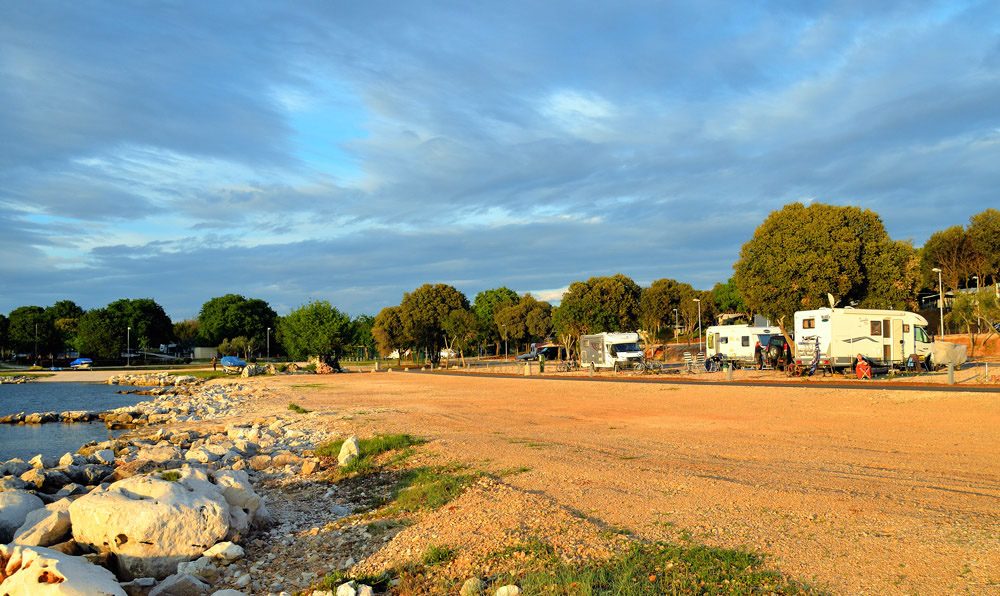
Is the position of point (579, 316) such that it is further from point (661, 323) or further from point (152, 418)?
point (152, 418)

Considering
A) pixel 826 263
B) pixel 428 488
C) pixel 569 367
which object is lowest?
pixel 569 367

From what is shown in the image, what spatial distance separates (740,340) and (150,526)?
41174mm

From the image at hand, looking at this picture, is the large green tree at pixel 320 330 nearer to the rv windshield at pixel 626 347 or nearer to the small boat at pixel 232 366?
the small boat at pixel 232 366

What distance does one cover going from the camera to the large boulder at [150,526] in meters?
7.23

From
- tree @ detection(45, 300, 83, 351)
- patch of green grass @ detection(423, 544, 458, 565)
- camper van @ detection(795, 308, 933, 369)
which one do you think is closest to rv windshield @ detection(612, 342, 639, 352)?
camper van @ detection(795, 308, 933, 369)

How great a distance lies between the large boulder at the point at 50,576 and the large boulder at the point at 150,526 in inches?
28.9

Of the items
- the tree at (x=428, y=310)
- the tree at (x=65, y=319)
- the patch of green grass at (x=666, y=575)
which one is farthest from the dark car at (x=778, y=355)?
the tree at (x=65, y=319)

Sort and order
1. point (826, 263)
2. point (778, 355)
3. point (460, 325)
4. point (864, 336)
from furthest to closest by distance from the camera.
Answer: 1. point (460, 325)
2. point (826, 263)
3. point (778, 355)
4. point (864, 336)

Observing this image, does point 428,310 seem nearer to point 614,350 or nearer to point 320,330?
point 320,330

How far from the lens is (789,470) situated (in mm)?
9992

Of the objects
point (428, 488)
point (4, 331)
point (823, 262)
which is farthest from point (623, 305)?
point (4, 331)

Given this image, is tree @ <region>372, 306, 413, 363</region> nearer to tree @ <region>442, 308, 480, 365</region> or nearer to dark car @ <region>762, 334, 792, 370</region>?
tree @ <region>442, 308, 480, 365</region>

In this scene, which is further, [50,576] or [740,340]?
[740,340]

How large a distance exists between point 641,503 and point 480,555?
248 centimetres
